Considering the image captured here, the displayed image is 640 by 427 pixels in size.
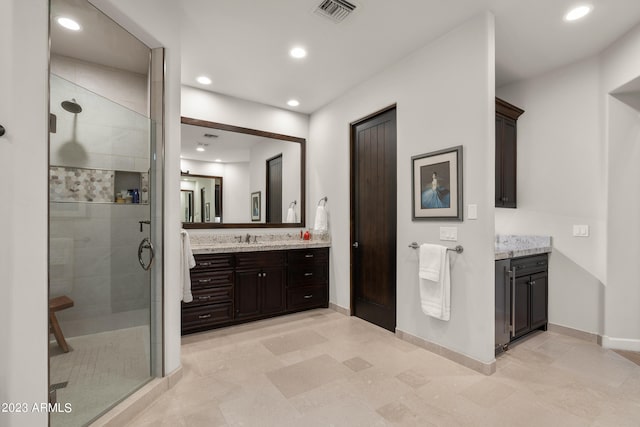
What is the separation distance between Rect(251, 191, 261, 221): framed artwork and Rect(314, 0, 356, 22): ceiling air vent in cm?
235

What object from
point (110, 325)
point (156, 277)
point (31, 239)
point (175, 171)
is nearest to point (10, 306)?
point (31, 239)

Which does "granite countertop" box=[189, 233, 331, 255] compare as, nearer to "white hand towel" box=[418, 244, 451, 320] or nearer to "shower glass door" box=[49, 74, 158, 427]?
"shower glass door" box=[49, 74, 158, 427]

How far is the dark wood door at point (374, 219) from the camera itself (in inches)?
127

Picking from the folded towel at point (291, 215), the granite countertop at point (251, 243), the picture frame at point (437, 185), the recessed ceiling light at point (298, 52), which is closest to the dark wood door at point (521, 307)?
the picture frame at point (437, 185)

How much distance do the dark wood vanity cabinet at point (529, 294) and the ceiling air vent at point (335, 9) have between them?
2.60m

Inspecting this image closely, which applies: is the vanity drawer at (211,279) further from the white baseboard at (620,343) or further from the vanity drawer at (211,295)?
the white baseboard at (620,343)

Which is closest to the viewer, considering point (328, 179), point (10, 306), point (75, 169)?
point (10, 306)

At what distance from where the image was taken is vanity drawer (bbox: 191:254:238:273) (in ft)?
10.4

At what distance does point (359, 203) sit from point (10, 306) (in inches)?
122

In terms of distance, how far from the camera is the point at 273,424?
1.74 metres

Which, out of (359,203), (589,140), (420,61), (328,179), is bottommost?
(359,203)

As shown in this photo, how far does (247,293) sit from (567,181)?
375 cm

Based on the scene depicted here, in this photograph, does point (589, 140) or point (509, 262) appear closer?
point (509, 262)

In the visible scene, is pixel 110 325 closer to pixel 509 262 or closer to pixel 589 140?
pixel 509 262
